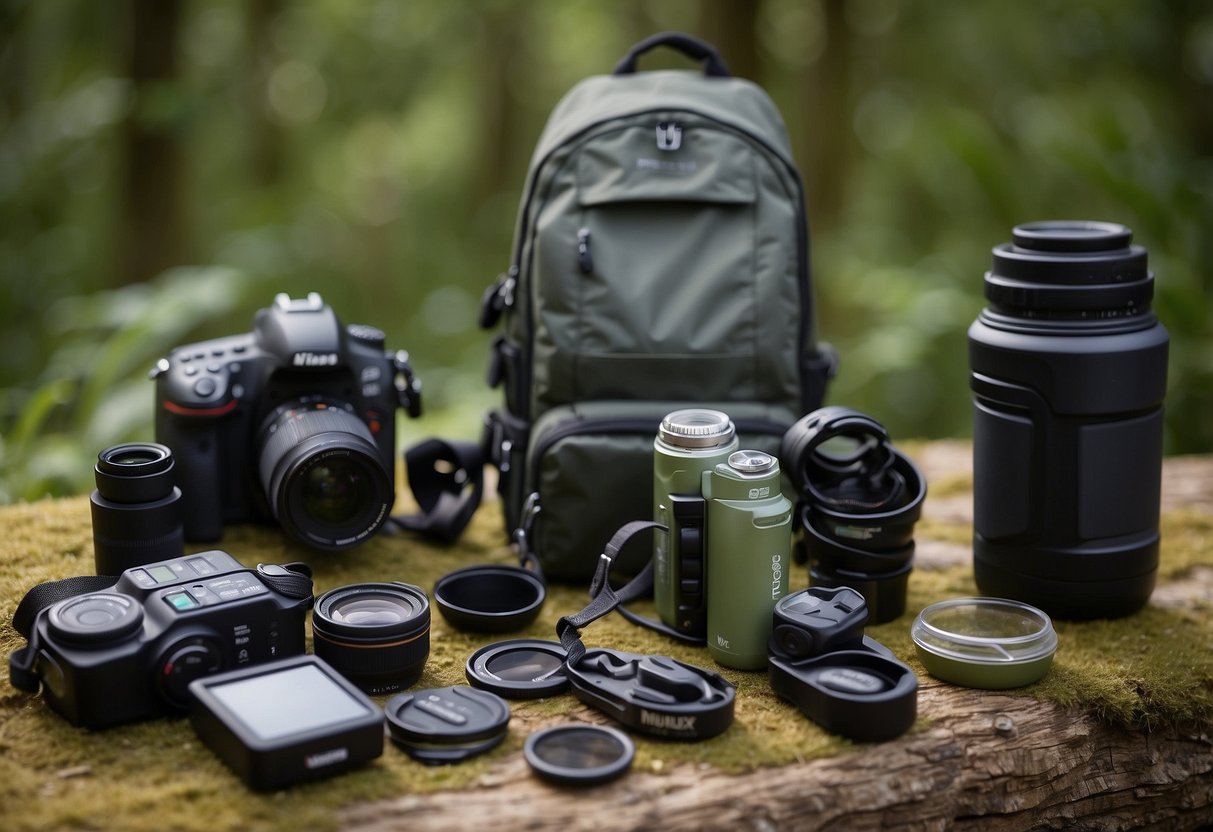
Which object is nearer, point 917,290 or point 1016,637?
point 1016,637

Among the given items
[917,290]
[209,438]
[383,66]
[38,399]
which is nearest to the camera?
[209,438]

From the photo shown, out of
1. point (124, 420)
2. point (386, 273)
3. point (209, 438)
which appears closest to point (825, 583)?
point (209, 438)

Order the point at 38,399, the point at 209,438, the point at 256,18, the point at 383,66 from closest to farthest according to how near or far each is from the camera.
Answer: the point at 209,438, the point at 38,399, the point at 256,18, the point at 383,66

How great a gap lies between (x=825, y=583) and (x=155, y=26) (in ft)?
16.5

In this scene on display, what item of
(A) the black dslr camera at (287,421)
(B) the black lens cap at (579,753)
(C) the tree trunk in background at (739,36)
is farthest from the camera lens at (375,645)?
(C) the tree trunk in background at (739,36)

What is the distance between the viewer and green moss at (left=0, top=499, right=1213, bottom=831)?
2004 millimetres

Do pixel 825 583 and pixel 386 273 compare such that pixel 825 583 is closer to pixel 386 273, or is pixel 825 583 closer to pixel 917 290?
pixel 917 290

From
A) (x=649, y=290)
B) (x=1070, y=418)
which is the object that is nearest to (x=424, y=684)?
(x=649, y=290)

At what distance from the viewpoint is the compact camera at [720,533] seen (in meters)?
2.51

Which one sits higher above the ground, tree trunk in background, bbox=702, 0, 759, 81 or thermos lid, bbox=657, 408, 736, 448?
tree trunk in background, bbox=702, 0, 759, 81

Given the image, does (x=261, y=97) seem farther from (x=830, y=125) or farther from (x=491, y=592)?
(x=491, y=592)

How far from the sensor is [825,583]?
2.81 metres

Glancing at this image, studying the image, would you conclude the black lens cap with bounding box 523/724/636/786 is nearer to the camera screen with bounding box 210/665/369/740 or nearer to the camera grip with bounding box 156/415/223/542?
the camera screen with bounding box 210/665/369/740

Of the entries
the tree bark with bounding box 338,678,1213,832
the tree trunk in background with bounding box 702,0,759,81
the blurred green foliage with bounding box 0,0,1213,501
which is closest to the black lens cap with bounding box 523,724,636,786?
the tree bark with bounding box 338,678,1213,832
